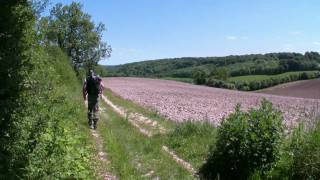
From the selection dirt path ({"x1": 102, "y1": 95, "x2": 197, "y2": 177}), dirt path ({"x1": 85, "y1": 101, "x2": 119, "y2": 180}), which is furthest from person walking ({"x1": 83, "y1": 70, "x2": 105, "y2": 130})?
dirt path ({"x1": 102, "y1": 95, "x2": 197, "y2": 177})

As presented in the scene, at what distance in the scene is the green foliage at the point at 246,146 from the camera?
481 inches

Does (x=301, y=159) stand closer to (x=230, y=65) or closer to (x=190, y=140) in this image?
(x=190, y=140)

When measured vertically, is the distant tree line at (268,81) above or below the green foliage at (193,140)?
below

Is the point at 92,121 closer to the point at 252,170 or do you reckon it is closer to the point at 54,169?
the point at 252,170

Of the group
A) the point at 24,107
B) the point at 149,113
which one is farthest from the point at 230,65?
the point at 24,107

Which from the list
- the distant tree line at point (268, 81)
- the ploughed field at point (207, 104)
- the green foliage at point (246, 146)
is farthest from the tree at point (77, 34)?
the green foliage at point (246, 146)

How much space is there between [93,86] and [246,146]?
8544 mm

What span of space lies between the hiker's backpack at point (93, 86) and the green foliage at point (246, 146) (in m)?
7.09

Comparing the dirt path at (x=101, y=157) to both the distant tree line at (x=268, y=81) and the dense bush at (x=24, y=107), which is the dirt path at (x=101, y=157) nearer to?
the dense bush at (x=24, y=107)

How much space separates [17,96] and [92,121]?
10.1m

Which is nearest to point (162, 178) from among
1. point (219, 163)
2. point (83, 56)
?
point (219, 163)

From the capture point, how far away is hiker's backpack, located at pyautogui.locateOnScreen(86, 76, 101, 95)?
1939cm

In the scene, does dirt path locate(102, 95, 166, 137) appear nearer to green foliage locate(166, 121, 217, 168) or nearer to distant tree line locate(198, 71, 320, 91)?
green foliage locate(166, 121, 217, 168)

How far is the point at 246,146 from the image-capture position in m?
12.3
